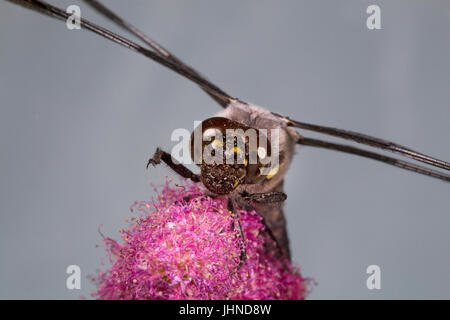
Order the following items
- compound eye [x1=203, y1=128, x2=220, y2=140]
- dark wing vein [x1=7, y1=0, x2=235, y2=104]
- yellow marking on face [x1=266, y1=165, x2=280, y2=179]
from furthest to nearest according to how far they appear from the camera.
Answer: yellow marking on face [x1=266, y1=165, x2=280, y2=179] < compound eye [x1=203, y1=128, x2=220, y2=140] < dark wing vein [x1=7, y1=0, x2=235, y2=104]

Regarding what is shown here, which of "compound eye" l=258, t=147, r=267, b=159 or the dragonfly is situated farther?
"compound eye" l=258, t=147, r=267, b=159

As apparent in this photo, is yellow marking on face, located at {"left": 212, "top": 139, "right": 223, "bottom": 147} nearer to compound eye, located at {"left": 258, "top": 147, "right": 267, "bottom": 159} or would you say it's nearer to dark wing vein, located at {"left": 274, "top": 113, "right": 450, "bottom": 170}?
compound eye, located at {"left": 258, "top": 147, "right": 267, "bottom": 159}

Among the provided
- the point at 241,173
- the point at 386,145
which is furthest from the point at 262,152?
the point at 386,145

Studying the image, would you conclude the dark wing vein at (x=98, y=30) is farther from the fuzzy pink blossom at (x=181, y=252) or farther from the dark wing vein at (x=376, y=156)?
the dark wing vein at (x=376, y=156)

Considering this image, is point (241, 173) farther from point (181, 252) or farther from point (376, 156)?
point (376, 156)

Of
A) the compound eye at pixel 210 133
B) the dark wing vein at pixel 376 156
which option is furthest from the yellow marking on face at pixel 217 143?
the dark wing vein at pixel 376 156

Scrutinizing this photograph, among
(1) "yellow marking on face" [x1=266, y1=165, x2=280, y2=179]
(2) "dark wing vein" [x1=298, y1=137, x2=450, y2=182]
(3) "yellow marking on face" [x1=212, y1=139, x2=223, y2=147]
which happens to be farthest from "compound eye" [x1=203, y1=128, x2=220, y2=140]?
(2) "dark wing vein" [x1=298, y1=137, x2=450, y2=182]
